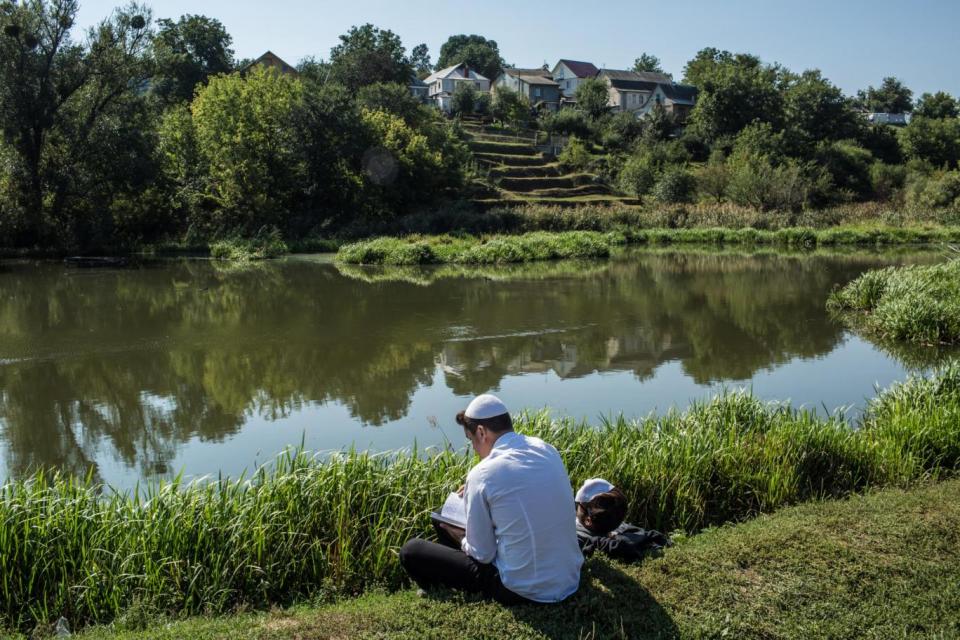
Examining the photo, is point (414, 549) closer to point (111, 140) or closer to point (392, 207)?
point (111, 140)

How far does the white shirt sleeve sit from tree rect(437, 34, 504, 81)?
10192 cm

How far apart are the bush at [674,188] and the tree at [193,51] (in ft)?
107

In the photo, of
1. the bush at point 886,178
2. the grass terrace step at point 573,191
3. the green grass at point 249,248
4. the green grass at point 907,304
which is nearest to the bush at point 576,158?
the grass terrace step at point 573,191

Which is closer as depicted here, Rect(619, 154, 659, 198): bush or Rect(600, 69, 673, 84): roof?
Rect(619, 154, 659, 198): bush

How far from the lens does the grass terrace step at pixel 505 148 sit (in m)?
53.8

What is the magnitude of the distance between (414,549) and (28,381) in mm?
9695

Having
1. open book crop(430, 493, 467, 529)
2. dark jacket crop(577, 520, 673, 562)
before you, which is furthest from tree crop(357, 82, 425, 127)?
open book crop(430, 493, 467, 529)

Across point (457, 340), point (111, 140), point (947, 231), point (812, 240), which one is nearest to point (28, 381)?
point (457, 340)

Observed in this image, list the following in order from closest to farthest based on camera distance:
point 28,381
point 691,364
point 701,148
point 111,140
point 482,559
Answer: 1. point 482,559
2. point 28,381
3. point 691,364
4. point 111,140
5. point 701,148

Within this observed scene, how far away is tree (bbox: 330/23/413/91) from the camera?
6097 centimetres

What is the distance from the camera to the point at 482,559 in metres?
4.16

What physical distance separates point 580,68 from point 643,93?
43.7 feet

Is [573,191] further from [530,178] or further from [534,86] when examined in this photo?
[534,86]

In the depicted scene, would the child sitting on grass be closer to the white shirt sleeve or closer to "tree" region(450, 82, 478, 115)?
the white shirt sleeve
